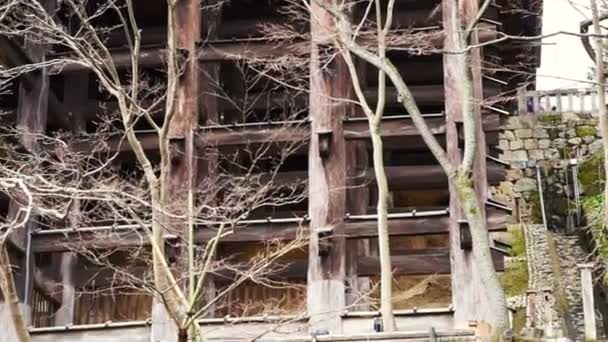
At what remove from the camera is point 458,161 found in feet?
49.6

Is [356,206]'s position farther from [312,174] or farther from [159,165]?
[159,165]

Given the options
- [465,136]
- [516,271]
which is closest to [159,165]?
[465,136]

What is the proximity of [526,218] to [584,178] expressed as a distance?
1781mm

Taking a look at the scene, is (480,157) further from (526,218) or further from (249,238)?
(526,218)

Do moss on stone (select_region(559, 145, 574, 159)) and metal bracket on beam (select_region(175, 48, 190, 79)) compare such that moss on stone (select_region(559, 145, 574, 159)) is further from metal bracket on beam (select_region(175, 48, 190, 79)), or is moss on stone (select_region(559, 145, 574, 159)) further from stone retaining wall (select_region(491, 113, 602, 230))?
metal bracket on beam (select_region(175, 48, 190, 79))

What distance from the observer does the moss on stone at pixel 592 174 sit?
76.1ft

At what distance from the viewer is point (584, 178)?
23781 millimetres

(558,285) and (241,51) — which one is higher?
(241,51)

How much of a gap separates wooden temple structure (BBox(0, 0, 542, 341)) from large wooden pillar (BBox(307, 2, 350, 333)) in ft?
0.06

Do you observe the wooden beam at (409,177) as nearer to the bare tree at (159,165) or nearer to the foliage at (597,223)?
the bare tree at (159,165)

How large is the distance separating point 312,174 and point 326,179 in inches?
10.0

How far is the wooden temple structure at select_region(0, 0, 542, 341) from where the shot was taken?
14.9 meters

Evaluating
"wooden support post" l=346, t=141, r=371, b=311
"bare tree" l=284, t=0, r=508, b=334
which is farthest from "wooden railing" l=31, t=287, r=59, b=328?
"bare tree" l=284, t=0, r=508, b=334

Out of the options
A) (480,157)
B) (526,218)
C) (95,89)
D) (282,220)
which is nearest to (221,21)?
(95,89)
